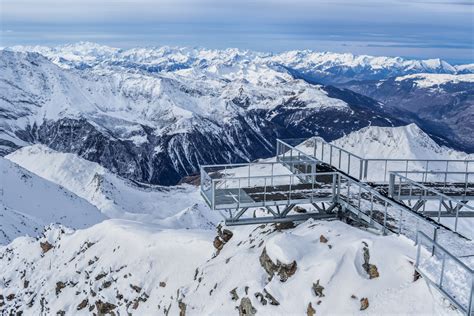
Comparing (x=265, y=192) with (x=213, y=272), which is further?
(x=213, y=272)

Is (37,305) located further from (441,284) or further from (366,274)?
(441,284)

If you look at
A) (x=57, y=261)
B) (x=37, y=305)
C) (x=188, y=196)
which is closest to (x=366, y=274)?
(x=37, y=305)

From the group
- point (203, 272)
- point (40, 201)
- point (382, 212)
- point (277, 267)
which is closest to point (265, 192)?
point (277, 267)

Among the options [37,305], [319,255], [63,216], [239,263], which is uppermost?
[319,255]

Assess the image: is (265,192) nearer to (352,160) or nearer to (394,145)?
(352,160)

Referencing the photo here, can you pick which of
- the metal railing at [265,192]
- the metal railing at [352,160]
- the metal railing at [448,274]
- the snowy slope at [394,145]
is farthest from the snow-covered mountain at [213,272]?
the snowy slope at [394,145]
